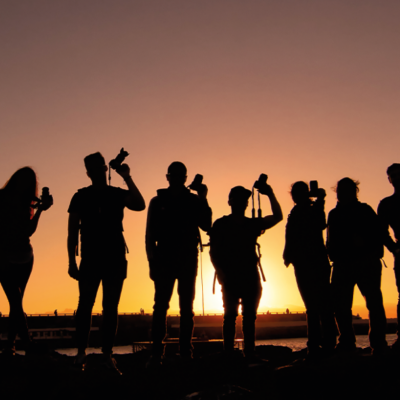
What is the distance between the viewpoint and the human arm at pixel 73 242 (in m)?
4.71

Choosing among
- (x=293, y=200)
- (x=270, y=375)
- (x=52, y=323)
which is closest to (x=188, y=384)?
(x=270, y=375)

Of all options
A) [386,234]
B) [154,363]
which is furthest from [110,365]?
[386,234]

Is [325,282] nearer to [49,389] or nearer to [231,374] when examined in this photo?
[231,374]

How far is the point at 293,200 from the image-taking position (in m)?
5.96

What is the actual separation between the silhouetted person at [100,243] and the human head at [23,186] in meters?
0.68

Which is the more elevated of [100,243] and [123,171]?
[123,171]

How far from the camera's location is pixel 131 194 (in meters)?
4.96

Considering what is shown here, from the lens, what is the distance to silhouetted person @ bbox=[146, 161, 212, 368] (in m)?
4.98

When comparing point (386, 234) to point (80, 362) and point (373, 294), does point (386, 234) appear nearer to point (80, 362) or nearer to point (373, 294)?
point (373, 294)

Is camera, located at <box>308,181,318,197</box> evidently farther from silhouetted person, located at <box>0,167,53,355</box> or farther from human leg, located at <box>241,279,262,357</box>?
silhouetted person, located at <box>0,167,53,355</box>

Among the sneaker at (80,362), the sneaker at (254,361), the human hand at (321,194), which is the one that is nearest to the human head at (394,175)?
the human hand at (321,194)

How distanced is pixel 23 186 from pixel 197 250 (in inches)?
89.7

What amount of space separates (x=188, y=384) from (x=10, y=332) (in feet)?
7.20

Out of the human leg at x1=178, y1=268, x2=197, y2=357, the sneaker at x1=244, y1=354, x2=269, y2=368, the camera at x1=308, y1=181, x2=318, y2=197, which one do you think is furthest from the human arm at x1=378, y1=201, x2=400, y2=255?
the human leg at x1=178, y1=268, x2=197, y2=357
